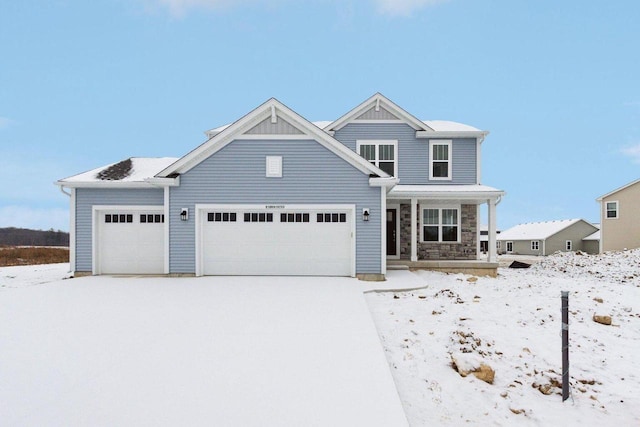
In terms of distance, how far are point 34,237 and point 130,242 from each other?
203 feet

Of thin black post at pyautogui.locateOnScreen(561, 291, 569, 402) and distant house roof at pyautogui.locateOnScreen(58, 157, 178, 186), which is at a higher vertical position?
distant house roof at pyautogui.locateOnScreen(58, 157, 178, 186)

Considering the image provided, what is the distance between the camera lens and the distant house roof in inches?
487

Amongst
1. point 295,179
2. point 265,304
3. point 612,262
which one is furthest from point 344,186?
point 612,262

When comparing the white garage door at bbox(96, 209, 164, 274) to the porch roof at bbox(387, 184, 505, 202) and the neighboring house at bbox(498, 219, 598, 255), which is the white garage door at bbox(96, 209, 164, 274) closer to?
the porch roof at bbox(387, 184, 505, 202)

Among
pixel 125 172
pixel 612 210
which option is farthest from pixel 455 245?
pixel 612 210

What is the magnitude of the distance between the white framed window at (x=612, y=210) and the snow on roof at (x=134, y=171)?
27.7 meters

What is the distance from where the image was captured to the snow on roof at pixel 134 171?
41.0 feet

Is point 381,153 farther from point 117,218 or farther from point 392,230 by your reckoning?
point 117,218

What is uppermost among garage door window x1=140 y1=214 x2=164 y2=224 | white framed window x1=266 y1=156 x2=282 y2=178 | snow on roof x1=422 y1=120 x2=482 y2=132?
snow on roof x1=422 y1=120 x2=482 y2=132

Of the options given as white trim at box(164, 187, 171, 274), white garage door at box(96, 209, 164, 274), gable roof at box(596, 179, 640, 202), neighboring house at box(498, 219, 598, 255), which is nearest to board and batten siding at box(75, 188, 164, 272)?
white garage door at box(96, 209, 164, 274)

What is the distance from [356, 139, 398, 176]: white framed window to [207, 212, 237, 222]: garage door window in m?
6.25

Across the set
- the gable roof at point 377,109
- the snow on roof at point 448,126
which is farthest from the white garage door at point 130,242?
the snow on roof at point 448,126

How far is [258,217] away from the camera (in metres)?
11.9

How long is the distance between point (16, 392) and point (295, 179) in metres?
8.54
